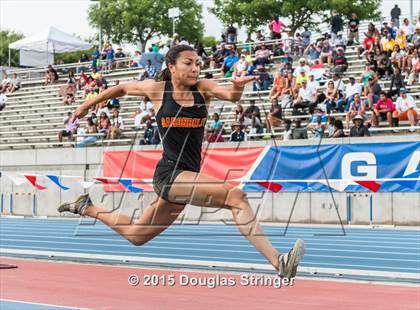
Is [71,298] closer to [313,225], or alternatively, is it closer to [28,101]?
[313,225]

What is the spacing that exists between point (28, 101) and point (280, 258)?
26.3 m

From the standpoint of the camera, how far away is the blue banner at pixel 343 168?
1712 centimetres

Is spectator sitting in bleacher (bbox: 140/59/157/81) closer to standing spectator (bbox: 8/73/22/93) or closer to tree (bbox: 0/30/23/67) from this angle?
standing spectator (bbox: 8/73/22/93)

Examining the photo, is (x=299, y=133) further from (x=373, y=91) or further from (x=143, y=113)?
(x=143, y=113)

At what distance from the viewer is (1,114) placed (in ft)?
98.5

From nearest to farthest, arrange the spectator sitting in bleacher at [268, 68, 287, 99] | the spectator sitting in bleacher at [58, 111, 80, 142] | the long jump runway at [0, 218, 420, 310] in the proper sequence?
the long jump runway at [0, 218, 420, 310], the spectator sitting in bleacher at [268, 68, 287, 99], the spectator sitting in bleacher at [58, 111, 80, 142]

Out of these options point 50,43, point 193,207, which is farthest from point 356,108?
point 50,43

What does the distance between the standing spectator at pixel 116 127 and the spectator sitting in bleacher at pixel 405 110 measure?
808 cm

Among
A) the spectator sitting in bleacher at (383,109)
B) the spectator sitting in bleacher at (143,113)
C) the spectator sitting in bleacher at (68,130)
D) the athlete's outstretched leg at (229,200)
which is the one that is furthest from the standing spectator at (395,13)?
the athlete's outstretched leg at (229,200)

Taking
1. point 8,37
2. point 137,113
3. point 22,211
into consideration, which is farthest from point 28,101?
point 8,37

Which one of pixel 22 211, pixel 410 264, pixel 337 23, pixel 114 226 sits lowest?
pixel 22 211

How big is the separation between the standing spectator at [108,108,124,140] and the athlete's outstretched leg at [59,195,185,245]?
16560 millimetres

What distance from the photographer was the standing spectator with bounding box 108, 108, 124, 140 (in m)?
22.6

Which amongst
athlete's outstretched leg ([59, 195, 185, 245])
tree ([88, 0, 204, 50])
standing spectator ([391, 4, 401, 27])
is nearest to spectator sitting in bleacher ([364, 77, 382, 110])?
standing spectator ([391, 4, 401, 27])
